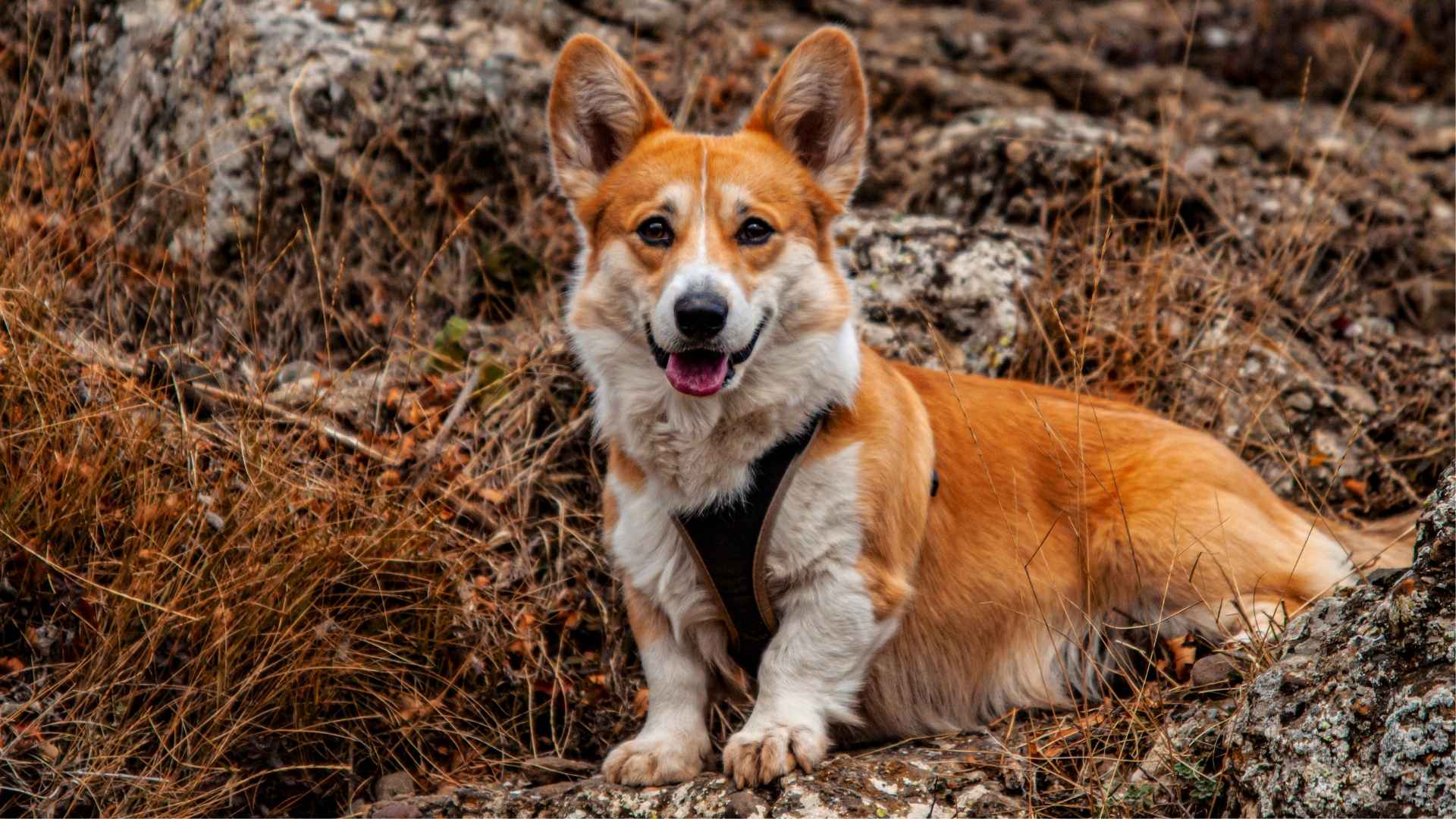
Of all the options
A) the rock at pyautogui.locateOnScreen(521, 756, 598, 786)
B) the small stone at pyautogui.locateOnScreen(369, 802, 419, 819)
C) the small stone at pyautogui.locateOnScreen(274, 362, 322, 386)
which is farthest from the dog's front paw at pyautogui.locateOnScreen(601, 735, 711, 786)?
the small stone at pyautogui.locateOnScreen(274, 362, 322, 386)

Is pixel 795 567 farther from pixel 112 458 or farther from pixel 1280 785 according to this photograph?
pixel 112 458

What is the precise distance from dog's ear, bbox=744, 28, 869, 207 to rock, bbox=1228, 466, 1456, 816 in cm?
174

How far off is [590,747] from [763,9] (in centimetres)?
477

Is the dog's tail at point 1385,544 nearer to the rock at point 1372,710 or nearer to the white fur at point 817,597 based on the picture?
the rock at point 1372,710

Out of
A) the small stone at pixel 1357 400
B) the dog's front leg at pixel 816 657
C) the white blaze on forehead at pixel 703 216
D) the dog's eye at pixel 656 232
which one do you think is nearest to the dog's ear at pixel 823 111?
the white blaze on forehead at pixel 703 216

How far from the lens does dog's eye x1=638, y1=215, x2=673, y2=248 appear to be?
3.16 metres

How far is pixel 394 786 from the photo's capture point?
11.0 ft

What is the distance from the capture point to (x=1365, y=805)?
2113mm

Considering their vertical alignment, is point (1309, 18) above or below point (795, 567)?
above

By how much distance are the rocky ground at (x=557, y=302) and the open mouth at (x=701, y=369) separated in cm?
78

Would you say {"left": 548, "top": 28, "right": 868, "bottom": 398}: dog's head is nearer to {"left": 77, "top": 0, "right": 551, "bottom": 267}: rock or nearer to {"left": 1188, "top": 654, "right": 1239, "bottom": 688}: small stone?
{"left": 1188, "top": 654, "right": 1239, "bottom": 688}: small stone

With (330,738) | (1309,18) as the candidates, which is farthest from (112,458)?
(1309,18)

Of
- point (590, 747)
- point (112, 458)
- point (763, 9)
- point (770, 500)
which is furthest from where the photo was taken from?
point (763, 9)

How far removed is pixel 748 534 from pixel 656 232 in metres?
0.85
